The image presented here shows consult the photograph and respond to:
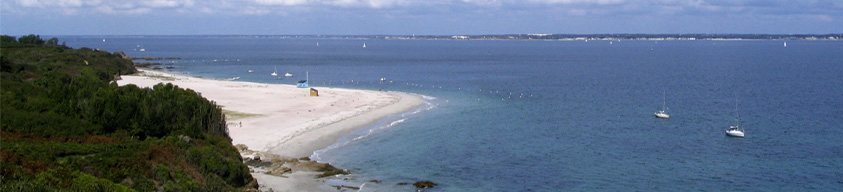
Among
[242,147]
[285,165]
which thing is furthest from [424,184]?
[242,147]

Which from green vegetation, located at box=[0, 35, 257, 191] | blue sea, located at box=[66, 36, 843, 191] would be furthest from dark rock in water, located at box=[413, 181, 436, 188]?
green vegetation, located at box=[0, 35, 257, 191]

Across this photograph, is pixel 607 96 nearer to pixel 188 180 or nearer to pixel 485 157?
pixel 485 157

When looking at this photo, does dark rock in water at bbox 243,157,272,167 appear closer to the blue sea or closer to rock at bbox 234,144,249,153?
rock at bbox 234,144,249,153

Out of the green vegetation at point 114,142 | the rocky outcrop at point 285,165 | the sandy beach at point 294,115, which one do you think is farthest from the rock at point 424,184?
the green vegetation at point 114,142

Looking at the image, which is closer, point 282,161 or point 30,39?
point 282,161

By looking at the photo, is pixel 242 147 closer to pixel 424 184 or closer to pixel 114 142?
pixel 114 142

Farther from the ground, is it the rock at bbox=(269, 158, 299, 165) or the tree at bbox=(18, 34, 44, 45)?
the tree at bbox=(18, 34, 44, 45)

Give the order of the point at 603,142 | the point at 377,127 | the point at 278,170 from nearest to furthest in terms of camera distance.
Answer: the point at 278,170, the point at 603,142, the point at 377,127

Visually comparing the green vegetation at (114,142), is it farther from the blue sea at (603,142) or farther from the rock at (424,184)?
the rock at (424,184)
